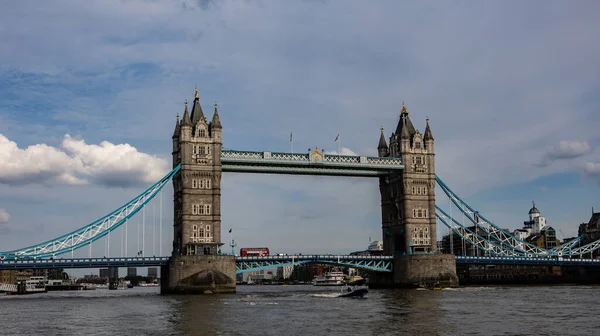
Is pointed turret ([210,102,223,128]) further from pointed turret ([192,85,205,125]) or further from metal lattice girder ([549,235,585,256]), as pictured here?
metal lattice girder ([549,235,585,256])

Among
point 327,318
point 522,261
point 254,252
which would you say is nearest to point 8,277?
point 254,252

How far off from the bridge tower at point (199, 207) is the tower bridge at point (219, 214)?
152 mm

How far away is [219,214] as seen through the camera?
10825 cm

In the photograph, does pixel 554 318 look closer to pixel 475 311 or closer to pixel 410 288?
pixel 475 311

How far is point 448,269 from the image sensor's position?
119 meters

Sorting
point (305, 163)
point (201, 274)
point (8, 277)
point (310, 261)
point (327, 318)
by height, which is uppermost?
point (305, 163)

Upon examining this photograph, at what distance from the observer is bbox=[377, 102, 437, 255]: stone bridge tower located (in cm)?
12256

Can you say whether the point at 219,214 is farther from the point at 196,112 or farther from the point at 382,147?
the point at 382,147

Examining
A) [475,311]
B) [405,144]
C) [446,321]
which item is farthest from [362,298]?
[405,144]

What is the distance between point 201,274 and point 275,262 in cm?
1698

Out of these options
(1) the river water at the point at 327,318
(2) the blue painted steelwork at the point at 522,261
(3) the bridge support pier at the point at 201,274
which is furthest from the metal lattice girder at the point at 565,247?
(3) the bridge support pier at the point at 201,274

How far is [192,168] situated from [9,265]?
97.2 ft

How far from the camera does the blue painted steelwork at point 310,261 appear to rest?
4336 inches

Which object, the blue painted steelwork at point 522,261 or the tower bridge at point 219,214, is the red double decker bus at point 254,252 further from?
the blue painted steelwork at point 522,261
